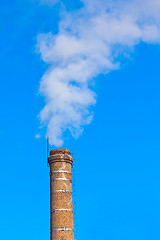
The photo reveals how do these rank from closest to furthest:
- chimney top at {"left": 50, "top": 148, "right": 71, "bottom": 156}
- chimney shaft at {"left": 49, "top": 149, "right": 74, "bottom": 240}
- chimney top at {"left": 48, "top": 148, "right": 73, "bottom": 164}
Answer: chimney shaft at {"left": 49, "top": 149, "right": 74, "bottom": 240}, chimney top at {"left": 48, "top": 148, "right": 73, "bottom": 164}, chimney top at {"left": 50, "top": 148, "right": 71, "bottom": 156}

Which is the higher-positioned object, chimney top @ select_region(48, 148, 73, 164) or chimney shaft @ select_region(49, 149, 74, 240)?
chimney top @ select_region(48, 148, 73, 164)

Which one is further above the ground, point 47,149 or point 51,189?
point 47,149

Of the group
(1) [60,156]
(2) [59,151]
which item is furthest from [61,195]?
(2) [59,151]

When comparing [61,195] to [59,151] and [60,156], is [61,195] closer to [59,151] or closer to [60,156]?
[60,156]

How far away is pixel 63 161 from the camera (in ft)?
141

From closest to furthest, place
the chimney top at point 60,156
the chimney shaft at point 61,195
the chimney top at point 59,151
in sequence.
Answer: the chimney shaft at point 61,195 → the chimney top at point 60,156 → the chimney top at point 59,151

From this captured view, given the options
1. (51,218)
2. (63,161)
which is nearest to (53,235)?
(51,218)

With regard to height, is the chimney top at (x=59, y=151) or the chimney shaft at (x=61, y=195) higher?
the chimney top at (x=59, y=151)

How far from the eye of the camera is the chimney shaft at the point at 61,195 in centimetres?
3984

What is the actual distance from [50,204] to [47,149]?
7.40 metres

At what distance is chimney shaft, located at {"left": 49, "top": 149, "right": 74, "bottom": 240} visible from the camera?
39844 mm

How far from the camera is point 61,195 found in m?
41.2

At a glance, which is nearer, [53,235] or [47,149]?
[53,235]

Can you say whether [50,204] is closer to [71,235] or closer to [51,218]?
[51,218]
